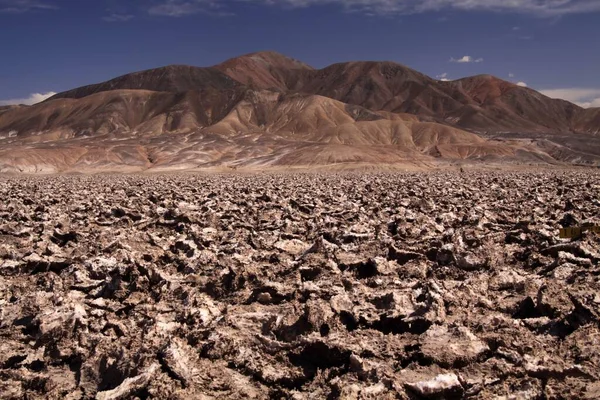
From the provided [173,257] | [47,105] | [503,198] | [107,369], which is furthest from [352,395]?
[47,105]

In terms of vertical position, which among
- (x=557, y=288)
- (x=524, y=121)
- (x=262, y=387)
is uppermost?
(x=524, y=121)

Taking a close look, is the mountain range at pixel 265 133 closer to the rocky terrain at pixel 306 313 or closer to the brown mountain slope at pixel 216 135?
the brown mountain slope at pixel 216 135

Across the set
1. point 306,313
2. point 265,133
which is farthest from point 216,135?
point 306,313

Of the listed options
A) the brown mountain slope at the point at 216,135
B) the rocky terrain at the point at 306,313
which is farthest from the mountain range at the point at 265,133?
the rocky terrain at the point at 306,313

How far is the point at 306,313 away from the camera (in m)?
4.94

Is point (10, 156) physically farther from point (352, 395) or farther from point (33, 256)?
point (352, 395)

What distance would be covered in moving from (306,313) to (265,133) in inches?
4515

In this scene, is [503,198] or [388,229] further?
[503,198]

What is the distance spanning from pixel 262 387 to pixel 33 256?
507 cm

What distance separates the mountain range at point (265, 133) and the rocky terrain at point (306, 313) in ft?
219

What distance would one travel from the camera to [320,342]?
4375 mm

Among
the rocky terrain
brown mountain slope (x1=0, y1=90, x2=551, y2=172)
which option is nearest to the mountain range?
brown mountain slope (x1=0, y1=90, x2=551, y2=172)

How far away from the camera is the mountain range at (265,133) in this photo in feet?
272

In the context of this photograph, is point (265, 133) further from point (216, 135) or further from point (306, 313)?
point (306, 313)
